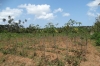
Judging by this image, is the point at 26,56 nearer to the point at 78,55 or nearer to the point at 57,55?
the point at 57,55

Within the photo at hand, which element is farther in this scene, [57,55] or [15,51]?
[15,51]

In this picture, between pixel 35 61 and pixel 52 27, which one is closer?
pixel 35 61

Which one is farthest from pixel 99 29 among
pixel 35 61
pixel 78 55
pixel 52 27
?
pixel 35 61

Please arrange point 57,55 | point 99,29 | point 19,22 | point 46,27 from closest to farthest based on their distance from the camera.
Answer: point 57,55, point 46,27, point 99,29, point 19,22

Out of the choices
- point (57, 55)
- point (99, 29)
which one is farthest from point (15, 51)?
point (99, 29)

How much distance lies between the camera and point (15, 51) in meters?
7.77

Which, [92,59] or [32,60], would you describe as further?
[92,59]

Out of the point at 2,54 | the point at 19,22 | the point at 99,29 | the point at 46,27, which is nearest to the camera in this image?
the point at 2,54

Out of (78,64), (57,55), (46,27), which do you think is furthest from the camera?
(46,27)

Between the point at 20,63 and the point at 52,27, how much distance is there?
3324 mm

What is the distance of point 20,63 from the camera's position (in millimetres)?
6605

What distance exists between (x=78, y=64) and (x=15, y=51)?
108 inches

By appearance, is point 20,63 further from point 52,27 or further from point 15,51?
point 52,27

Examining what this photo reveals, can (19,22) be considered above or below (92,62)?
above
